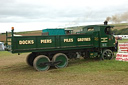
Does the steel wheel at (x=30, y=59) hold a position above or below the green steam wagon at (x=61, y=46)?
below

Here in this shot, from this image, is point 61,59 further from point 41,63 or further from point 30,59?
point 30,59

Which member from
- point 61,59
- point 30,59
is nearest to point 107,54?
point 61,59

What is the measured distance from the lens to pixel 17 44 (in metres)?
7.75

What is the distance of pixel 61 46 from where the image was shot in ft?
29.0

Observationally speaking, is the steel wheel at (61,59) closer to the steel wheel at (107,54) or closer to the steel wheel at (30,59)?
the steel wheel at (30,59)

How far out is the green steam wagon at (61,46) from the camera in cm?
798

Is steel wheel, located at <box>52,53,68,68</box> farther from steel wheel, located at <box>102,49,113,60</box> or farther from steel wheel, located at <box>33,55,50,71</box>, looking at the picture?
steel wheel, located at <box>102,49,113,60</box>

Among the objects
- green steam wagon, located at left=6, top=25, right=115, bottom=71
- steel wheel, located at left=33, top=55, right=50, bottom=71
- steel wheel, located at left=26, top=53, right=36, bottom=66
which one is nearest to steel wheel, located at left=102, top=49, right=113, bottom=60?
green steam wagon, located at left=6, top=25, right=115, bottom=71

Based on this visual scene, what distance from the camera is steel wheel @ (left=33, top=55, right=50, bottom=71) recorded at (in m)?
8.19

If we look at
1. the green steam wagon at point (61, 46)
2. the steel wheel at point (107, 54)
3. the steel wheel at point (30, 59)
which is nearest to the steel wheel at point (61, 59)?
the green steam wagon at point (61, 46)

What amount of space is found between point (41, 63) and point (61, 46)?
1.54 meters

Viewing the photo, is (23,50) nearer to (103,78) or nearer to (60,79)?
(60,79)

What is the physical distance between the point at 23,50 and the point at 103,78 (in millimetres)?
4266

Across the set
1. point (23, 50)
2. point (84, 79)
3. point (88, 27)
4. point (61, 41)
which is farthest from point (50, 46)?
→ point (88, 27)
